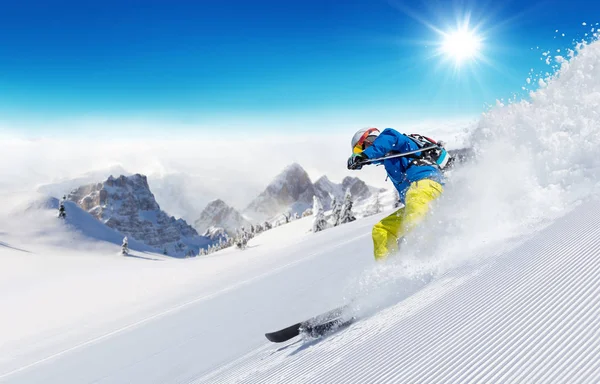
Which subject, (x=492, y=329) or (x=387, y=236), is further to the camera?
(x=387, y=236)

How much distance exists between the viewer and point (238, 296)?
10453 mm

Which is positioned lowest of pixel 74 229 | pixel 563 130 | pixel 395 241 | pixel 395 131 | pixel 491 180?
pixel 395 241

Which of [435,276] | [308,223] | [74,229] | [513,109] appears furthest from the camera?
[308,223]

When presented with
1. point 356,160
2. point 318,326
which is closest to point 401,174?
point 356,160

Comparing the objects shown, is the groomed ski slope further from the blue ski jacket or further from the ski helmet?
the ski helmet

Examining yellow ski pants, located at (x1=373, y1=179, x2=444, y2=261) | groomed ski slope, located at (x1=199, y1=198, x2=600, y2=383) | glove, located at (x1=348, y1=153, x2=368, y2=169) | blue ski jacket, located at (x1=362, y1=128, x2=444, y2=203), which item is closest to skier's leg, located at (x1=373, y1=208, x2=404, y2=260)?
yellow ski pants, located at (x1=373, y1=179, x2=444, y2=261)

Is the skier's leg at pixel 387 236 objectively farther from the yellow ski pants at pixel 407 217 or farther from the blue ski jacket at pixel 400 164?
the blue ski jacket at pixel 400 164

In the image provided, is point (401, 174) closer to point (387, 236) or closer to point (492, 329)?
point (387, 236)

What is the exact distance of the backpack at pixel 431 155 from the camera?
6109 millimetres

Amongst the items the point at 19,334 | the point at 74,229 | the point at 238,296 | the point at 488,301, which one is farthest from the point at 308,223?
the point at 488,301

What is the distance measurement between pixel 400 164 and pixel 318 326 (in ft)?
8.46

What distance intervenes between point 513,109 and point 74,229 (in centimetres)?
7764

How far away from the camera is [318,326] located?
472cm

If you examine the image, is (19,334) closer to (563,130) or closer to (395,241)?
(395,241)
